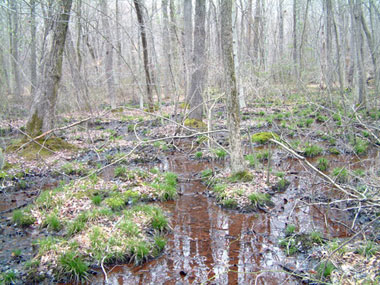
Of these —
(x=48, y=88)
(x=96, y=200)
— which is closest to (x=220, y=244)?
(x=96, y=200)

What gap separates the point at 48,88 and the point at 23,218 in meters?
5.51

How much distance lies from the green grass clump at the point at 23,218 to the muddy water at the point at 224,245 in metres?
2.30

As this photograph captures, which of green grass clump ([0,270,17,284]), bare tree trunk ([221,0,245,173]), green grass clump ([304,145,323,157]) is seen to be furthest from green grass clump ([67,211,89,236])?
green grass clump ([304,145,323,157])

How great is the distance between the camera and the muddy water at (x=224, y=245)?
179 inches

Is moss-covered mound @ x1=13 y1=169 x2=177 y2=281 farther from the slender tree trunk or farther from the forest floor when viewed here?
the slender tree trunk

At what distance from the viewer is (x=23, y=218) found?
6.11m

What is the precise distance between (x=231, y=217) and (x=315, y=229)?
158cm

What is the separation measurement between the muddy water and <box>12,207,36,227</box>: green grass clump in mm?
2305

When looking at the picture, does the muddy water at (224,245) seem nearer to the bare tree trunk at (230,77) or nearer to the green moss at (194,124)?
the bare tree trunk at (230,77)

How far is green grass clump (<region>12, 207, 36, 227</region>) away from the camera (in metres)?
6.07

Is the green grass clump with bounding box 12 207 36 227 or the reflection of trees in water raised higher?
the green grass clump with bounding box 12 207 36 227

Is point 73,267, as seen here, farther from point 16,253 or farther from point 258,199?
point 258,199

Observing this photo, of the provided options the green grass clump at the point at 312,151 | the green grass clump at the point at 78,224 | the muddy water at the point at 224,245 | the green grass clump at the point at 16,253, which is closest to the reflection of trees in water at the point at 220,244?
the muddy water at the point at 224,245

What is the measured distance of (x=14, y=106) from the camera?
18688 millimetres
